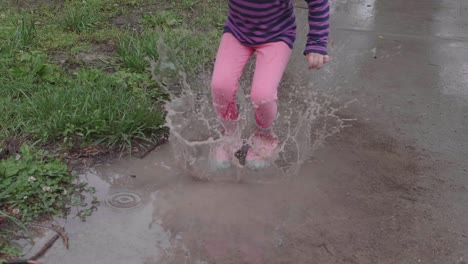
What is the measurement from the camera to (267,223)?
2.68 m

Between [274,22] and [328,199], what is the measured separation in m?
0.94

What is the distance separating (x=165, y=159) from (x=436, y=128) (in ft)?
5.66

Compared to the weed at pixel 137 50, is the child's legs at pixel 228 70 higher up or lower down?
higher up

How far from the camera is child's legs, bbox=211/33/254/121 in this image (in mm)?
3018

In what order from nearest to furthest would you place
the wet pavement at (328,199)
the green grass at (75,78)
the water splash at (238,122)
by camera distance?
the wet pavement at (328,199) < the green grass at (75,78) < the water splash at (238,122)

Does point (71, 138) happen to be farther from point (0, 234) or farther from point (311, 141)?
point (311, 141)

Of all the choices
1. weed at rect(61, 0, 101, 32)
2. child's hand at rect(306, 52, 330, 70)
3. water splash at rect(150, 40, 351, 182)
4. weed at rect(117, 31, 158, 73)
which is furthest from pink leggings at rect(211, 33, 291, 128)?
weed at rect(61, 0, 101, 32)

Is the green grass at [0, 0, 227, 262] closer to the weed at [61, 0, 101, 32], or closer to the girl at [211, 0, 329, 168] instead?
the weed at [61, 0, 101, 32]

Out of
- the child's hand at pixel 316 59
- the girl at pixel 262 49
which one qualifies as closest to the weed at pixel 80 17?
the girl at pixel 262 49

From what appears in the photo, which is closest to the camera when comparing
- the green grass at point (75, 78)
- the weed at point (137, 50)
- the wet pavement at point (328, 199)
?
the wet pavement at point (328, 199)

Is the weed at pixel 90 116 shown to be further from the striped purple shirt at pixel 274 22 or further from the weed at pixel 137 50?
the striped purple shirt at pixel 274 22

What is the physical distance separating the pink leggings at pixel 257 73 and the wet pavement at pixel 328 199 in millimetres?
387

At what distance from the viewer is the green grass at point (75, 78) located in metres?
2.79

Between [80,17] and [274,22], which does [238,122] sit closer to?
[274,22]
